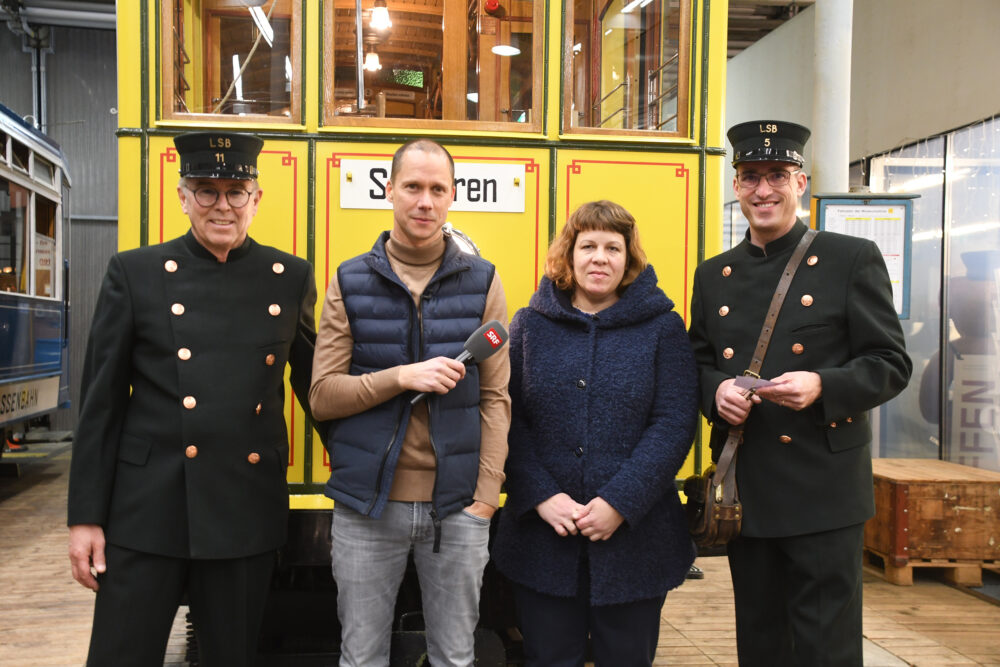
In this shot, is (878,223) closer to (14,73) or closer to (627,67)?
(627,67)

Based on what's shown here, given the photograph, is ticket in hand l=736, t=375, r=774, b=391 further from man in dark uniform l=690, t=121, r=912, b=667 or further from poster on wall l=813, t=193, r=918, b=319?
poster on wall l=813, t=193, r=918, b=319

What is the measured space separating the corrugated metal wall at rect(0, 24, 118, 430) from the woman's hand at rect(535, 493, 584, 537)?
1109 cm

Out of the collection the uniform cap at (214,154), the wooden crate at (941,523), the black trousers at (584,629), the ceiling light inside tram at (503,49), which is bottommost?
the wooden crate at (941,523)

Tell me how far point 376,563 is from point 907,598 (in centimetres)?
380

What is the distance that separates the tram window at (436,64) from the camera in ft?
10.0

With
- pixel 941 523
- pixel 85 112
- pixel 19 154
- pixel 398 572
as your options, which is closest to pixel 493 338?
pixel 398 572

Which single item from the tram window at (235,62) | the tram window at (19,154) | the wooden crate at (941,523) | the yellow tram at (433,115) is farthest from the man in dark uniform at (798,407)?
the tram window at (19,154)

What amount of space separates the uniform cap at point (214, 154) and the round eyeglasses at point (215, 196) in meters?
0.05

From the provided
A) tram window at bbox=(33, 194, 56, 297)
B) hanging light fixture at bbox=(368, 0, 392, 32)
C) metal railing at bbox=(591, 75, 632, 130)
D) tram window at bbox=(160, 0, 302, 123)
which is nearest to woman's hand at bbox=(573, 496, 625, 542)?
metal railing at bbox=(591, 75, 632, 130)

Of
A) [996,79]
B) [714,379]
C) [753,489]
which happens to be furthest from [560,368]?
[996,79]

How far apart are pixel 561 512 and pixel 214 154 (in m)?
1.21

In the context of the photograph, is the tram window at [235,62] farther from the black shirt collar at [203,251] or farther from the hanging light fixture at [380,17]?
the black shirt collar at [203,251]

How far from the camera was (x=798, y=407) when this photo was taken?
205cm

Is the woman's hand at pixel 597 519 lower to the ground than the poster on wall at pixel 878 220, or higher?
lower
